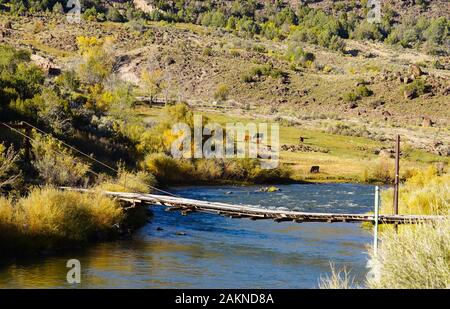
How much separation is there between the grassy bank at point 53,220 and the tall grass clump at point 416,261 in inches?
494

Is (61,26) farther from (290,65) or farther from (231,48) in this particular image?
(290,65)

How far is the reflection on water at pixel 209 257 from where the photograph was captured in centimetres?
1888

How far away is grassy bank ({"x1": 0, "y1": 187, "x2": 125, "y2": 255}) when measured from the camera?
21422 millimetres

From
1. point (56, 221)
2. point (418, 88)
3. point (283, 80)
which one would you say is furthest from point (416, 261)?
point (283, 80)

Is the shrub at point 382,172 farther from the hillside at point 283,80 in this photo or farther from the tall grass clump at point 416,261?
the tall grass clump at point 416,261

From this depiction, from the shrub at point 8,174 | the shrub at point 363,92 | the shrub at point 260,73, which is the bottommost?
the shrub at point 8,174

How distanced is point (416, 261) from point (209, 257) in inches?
469

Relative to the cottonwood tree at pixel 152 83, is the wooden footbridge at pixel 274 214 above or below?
below

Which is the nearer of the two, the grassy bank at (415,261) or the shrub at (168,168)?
the grassy bank at (415,261)

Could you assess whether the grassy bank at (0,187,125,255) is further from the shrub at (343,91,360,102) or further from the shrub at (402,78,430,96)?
the shrub at (402,78,430,96)

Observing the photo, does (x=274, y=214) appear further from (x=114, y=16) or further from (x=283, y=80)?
(x=114, y=16)

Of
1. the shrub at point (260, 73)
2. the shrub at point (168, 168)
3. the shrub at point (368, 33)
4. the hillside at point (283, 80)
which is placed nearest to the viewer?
the shrub at point (168, 168)

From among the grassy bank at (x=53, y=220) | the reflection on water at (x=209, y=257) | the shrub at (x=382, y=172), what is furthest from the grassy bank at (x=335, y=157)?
the grassy bank at (x=53, y=220)

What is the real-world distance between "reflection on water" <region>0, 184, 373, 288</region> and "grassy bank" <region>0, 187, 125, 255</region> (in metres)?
0.71
